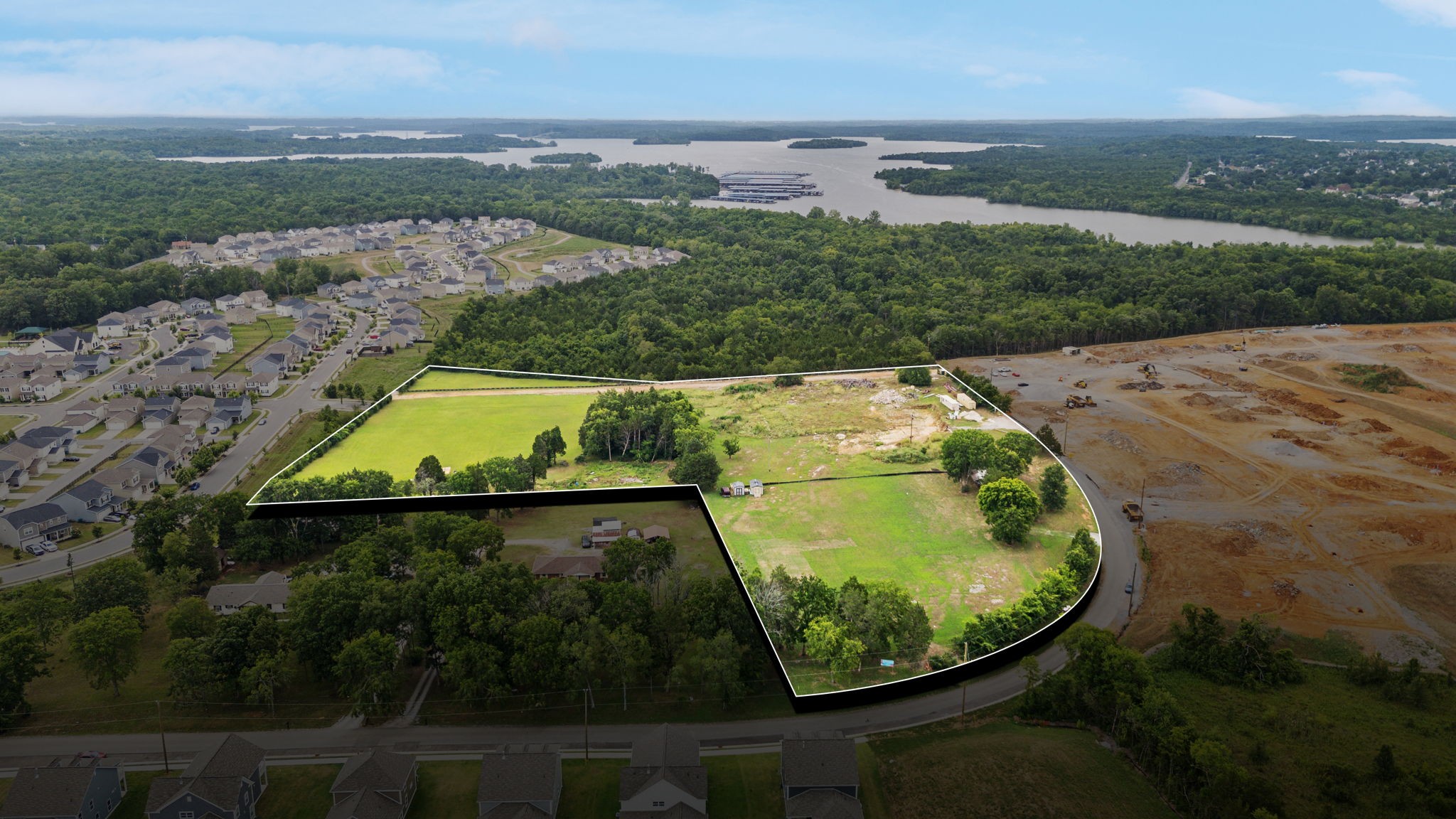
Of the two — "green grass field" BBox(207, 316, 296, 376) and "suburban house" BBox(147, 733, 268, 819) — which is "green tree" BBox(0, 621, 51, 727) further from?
"green grass field" BBox(207, 316, 296, 376)

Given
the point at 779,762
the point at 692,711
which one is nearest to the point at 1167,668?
the point at 779,762

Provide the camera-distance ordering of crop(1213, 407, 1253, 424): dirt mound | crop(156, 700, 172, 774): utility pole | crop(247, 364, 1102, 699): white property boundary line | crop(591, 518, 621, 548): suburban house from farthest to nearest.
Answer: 1. crop(1213, 407, 1253, 424): dirt mound
2. crop(591, 518, 621, 548): suburban house
3. crop(247, 364, 1102, 699): white property boundary line
4. crop(156, 700, 172, 774): utility pole

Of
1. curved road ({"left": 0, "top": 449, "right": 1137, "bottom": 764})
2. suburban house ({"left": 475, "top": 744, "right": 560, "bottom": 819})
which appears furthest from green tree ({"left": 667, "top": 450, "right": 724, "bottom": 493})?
suburban house ({"left": 475, "top": 744, "right": 560, "bottom": 819})

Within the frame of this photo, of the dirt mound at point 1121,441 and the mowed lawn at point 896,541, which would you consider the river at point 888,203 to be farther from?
the mowed lawn at point 896,541

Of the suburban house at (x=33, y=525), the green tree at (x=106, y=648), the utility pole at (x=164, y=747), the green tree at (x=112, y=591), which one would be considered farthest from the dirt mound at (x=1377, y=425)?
the suburban house at (x=33, y=525)

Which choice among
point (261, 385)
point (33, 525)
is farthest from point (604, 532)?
point (261, 385)

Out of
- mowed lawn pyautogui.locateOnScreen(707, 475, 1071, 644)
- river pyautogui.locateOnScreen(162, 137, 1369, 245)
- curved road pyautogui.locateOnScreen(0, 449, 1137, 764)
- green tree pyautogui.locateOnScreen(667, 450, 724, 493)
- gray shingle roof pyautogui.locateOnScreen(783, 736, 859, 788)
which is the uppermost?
river pyautogui.locateOnScreen(162, 137, 1369, 245)

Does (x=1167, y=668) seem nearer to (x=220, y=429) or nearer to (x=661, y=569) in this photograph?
(x=661, y=569)
